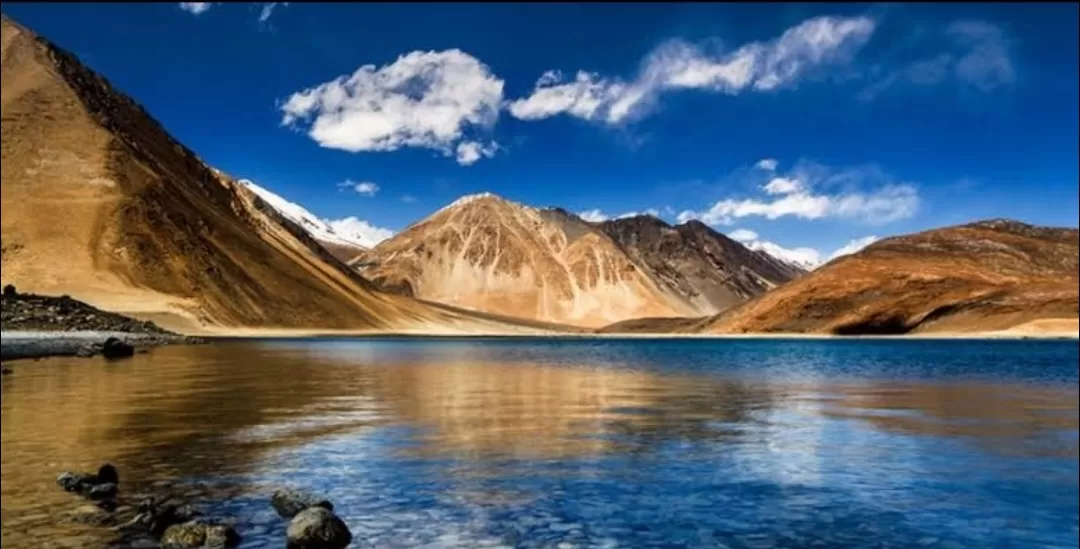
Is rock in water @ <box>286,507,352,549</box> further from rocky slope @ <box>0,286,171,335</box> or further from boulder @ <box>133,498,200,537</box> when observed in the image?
rocky slope @ <box>0,286,171,335</box>

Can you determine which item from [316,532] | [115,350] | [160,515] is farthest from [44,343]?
[316,532]

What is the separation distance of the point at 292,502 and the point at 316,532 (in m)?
2.32

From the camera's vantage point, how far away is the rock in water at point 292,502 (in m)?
Result: 15.9

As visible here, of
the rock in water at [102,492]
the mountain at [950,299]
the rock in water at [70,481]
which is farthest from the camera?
the mountain at [950,299]

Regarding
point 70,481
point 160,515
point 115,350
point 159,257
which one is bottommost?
point 160,515

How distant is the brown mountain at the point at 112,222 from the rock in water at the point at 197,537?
12816 cm

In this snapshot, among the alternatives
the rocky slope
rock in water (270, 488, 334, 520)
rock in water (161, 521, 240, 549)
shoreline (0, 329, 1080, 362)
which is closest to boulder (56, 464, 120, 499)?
rock in water (270, 488, 334, 520)

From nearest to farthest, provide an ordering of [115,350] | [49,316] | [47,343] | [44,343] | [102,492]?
[102,492] < [115,350] < [44,343] < [47,343] < [49,316]

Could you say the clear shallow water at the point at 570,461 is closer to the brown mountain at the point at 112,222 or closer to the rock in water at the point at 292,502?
the rock in water at the point at 292,502

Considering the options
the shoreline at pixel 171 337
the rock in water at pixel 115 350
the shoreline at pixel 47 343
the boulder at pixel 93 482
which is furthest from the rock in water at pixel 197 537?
the rock in water at pixel 115 350

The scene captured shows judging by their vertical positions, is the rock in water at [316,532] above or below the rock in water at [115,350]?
below

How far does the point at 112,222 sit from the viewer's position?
152 meters

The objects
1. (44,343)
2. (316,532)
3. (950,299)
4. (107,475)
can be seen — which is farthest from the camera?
(950,299)

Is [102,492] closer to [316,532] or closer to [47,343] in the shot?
[316,532]
